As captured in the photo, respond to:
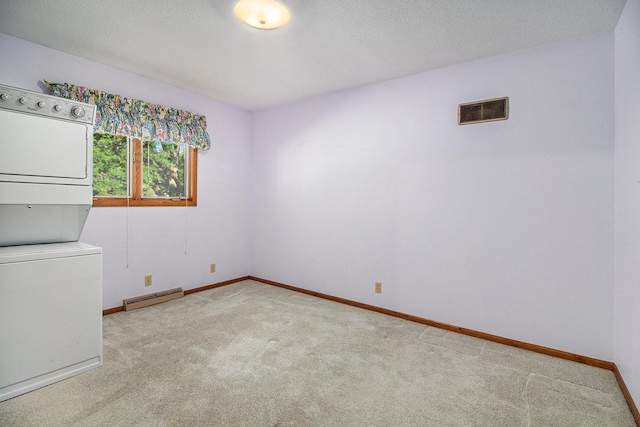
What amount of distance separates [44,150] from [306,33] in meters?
1.96

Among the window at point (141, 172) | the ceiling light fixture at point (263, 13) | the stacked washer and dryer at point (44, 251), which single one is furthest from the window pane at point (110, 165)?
the ceiling light fixture at point (263, 13)

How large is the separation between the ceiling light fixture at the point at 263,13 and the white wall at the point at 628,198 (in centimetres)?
208

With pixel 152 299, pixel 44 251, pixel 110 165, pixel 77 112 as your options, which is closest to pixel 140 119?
pixel 110 165

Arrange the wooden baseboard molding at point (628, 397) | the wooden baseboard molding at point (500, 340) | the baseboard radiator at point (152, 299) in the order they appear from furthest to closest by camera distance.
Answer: the baseboard radiator at point (152, 299) < the wooden baseboard molding at point (500, 340) < the wooden baseboard molding at point (628, 397)

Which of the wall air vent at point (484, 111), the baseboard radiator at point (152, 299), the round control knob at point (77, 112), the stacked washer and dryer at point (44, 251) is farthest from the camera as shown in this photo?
the baseboard radiator at point (152, 299)

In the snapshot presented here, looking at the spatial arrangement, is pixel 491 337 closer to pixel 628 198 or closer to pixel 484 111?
pixel 628 198

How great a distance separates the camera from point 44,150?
6.68 ft

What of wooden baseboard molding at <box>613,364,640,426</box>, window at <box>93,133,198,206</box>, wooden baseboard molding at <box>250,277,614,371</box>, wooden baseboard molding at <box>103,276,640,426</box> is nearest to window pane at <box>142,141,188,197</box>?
window at <box>93,133,198,206</box>

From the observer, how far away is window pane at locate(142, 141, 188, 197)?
353cm

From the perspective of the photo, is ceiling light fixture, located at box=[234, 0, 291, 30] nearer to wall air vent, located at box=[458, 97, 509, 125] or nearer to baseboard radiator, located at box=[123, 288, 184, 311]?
wall air vent, located at box=[458, 97, 509, 125]

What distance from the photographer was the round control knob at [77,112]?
214 cm

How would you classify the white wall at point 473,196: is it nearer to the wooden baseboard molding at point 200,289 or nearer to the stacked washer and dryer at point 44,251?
the wooden baseboard molding at point 200,289

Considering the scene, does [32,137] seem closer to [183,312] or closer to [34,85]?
[34,85]

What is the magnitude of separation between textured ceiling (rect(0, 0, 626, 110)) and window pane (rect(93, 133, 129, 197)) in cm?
74
